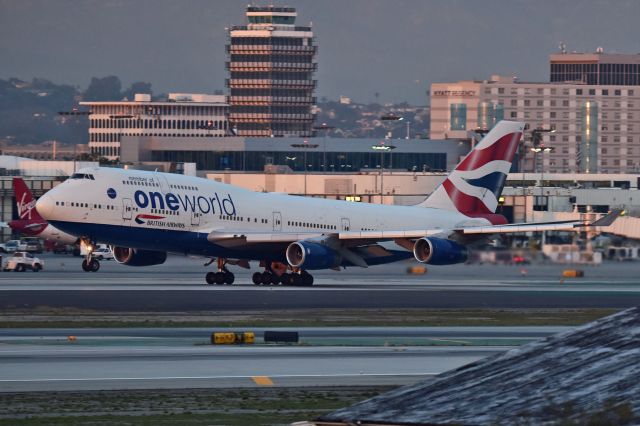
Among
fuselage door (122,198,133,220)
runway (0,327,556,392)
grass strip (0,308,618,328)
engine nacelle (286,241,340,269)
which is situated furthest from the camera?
engine nacelle (286,241,340,269)

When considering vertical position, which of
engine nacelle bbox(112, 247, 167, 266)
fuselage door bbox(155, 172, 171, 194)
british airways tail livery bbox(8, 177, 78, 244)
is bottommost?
engine nacelle bbox(112, 247, 167, 266)

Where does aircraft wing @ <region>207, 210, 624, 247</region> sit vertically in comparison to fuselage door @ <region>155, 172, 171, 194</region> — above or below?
below

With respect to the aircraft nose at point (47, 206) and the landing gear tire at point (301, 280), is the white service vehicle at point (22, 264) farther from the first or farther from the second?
the landing gear tire at point (301, 280)

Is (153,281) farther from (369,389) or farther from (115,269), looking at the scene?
(369,389)

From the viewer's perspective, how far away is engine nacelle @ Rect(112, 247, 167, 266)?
74.2 m

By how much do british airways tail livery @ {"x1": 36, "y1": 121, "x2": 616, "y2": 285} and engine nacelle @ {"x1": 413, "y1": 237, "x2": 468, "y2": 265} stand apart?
0.05m

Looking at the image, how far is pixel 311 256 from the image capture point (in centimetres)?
7038

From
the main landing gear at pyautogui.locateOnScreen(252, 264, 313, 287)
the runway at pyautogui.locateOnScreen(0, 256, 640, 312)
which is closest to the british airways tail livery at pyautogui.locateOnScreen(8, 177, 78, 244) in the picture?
the runway at pyautogui.locateOnScreen(0, 256, 640, 312)

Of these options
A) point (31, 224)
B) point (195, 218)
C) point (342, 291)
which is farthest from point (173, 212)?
point (31, 224)

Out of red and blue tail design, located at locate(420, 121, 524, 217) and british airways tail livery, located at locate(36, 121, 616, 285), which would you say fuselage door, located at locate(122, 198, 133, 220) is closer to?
british airways tail livery, located at locate(36, 121, 616, 285)

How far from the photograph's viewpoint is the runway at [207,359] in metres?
31.4

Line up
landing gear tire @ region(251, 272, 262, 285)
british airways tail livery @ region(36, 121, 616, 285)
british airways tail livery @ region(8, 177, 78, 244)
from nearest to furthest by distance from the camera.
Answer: british airways tail livery @ region(36, 121, 616, 285) → landing gear tire @ region(251, 272, 262, 285) → british airways tail livery @ region(8, 177, 78, 244)

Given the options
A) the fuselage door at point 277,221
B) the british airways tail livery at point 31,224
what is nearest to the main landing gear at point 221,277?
the fuselage door at point 277,221

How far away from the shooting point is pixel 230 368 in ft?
111
